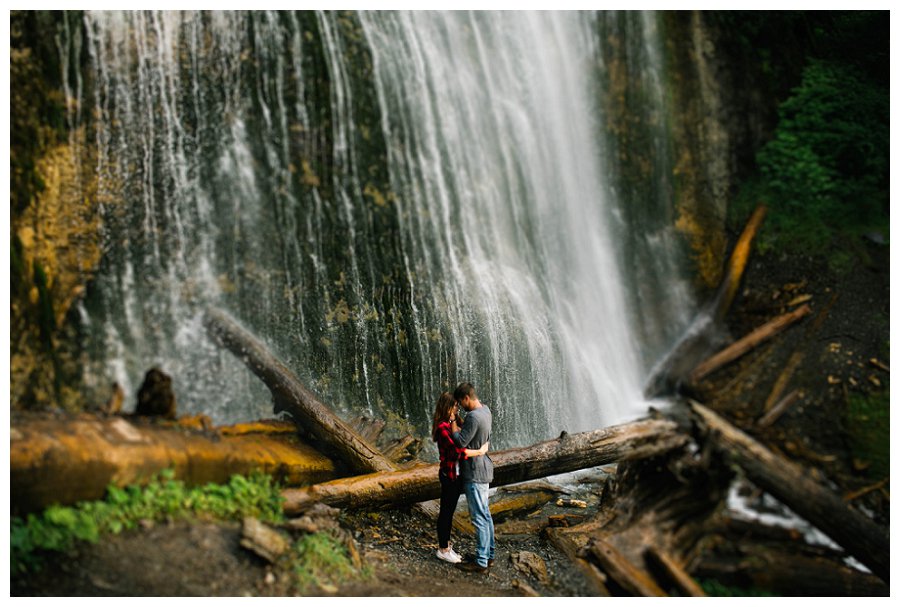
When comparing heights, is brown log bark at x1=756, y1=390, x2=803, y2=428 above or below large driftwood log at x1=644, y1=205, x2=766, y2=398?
below

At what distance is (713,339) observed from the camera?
36.4 ft

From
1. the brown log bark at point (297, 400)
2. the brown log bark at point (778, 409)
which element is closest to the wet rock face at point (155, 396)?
the brown log bark at point (297, 400)

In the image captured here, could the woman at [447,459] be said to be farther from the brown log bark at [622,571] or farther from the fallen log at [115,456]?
the fallen log at [115,456]

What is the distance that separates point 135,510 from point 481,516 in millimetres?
2509

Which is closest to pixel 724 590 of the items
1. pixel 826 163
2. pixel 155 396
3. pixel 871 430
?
pixel 871 430

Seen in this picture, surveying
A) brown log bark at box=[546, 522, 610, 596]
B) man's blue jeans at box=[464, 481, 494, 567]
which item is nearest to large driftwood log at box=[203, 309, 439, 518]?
man's blue jeans at box=[464, 481, 494, 567]

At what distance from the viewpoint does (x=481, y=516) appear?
219 inches

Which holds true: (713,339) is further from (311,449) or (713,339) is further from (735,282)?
(311,449)

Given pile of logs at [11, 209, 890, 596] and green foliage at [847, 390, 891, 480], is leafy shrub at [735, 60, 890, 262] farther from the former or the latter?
pile of logs at [11, 209, 890, 596]

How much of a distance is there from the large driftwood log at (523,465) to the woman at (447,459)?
548 mm

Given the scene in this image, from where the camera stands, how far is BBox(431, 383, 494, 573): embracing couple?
5.43 metres

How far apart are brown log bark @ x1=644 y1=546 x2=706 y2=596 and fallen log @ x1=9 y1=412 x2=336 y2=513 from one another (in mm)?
2933

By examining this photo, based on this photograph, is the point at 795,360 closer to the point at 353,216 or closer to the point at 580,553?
the point at 580,553

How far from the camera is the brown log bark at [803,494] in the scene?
18.1 ft
